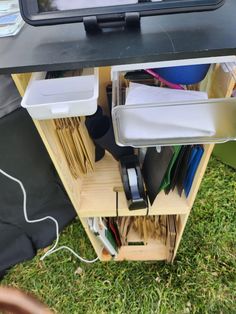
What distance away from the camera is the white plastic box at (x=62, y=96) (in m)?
0.56

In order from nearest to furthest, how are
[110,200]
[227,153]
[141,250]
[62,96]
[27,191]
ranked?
[62,96] → [110,200] → [27,191] → [141,250] → [227,153]

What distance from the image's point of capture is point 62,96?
0.63 meters

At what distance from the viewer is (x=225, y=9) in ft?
1.97

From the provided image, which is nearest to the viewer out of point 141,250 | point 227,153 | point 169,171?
point 169,171

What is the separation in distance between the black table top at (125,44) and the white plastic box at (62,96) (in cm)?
7

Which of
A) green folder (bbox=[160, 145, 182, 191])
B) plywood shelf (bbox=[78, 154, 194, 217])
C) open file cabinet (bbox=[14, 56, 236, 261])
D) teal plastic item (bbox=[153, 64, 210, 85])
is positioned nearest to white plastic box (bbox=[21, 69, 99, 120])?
open file cabinet (bbox=[14, 56, 236, 261])

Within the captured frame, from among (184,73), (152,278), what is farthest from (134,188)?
(152,278)

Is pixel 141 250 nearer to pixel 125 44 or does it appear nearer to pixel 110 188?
pixel 110 188

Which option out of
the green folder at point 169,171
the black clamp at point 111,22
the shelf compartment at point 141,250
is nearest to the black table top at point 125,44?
the black clamp at point 111,22

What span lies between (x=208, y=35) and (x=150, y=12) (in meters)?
0.11

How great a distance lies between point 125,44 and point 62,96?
185 millimetres

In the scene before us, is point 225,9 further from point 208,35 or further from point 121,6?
point 121,6

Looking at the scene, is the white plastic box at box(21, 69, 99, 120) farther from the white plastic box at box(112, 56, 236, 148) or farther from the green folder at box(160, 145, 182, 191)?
the green folder at box(160, 145, 182, 191)

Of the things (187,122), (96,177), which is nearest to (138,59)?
(187,122)
